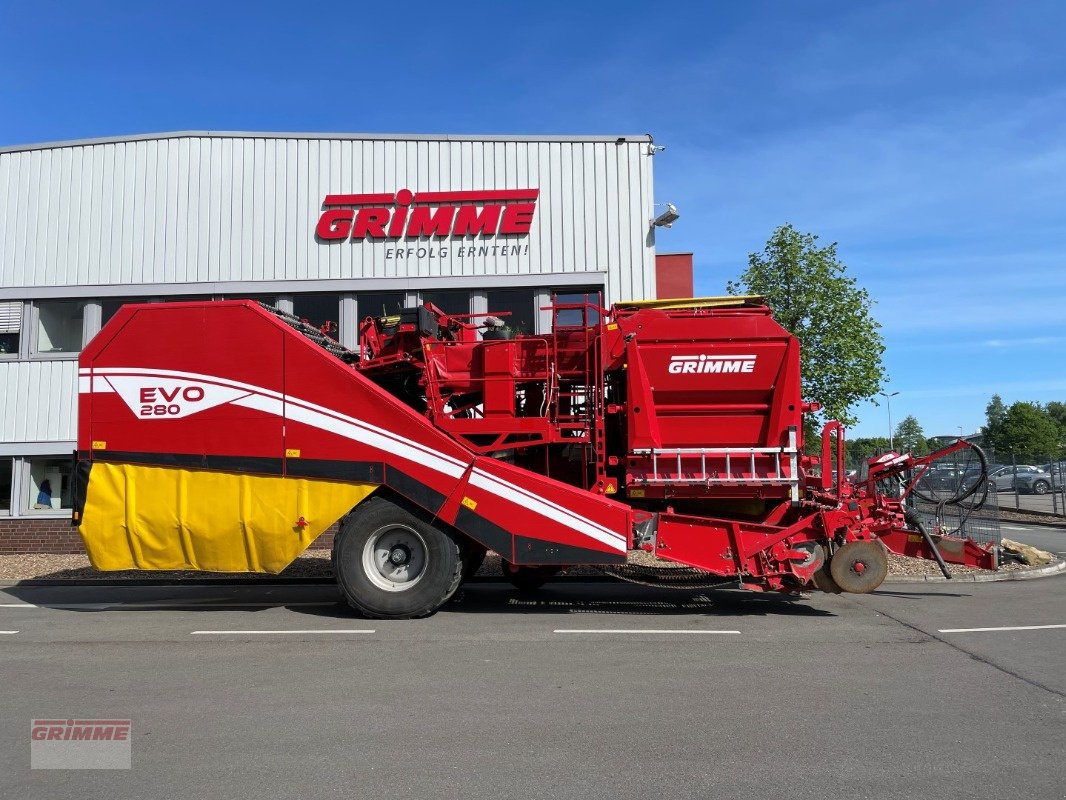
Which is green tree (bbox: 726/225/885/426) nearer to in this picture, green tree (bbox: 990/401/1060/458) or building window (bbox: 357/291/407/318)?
building window (bbox: 357/291/407/318)

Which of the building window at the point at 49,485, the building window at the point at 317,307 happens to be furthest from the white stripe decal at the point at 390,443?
the building window at the point at 49,485

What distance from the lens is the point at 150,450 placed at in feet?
27.1

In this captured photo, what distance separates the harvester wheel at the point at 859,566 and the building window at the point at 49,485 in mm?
13743

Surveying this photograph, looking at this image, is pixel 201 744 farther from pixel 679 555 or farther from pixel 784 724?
pixel 679 555

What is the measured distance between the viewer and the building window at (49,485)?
48.3ft

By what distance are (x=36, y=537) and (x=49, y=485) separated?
1.02 metres

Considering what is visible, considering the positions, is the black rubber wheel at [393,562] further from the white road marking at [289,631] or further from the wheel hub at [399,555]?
the white road marking at [289,631]

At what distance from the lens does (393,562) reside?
26.5ft

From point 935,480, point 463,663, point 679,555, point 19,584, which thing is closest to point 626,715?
point 463,663

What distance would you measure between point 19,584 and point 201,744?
8.92 m

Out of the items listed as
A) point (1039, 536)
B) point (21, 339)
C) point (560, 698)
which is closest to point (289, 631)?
point (560, 698)

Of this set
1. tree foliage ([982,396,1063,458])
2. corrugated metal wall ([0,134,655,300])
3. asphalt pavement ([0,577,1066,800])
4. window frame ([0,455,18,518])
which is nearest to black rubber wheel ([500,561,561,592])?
asphalt pavement ([0,577,1066,800])

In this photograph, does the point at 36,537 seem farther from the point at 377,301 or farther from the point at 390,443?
the point at 390,443

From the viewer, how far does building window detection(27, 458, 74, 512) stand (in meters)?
14.7
